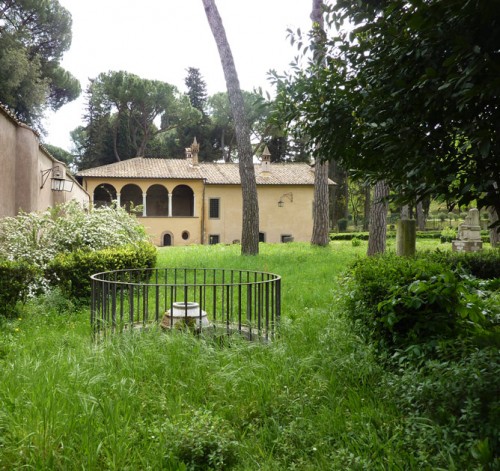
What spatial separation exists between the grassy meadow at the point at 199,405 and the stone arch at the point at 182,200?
2869 cm

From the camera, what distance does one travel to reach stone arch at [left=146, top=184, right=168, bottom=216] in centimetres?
3291

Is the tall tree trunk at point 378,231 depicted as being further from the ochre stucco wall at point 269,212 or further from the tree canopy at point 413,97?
the ochre stucco wall at point 269,212

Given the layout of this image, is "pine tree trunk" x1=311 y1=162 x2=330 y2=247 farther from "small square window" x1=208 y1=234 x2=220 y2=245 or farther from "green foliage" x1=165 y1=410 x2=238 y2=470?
"small square window" x1=208 y1=234 x2=220 y2=245

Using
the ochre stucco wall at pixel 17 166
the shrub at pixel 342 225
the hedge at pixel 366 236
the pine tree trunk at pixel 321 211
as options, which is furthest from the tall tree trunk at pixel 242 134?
the shrub at pixel 342 225

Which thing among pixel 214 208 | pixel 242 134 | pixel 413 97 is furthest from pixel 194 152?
pixel 413 97

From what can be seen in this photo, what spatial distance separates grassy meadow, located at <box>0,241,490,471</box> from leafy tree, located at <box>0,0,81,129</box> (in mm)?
21791

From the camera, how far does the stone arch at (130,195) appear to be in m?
32.2

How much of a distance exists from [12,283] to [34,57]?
2392 cm

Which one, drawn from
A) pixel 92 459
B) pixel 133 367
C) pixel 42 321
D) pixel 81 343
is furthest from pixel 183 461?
pixel 42 321

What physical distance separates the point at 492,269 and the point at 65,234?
8043mm

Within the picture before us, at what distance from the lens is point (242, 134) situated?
13.0 meters

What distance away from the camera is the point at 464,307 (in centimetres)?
279

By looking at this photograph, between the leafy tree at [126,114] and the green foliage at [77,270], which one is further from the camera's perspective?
the leafy tree at [126,114]

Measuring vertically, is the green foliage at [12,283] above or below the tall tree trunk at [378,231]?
below
